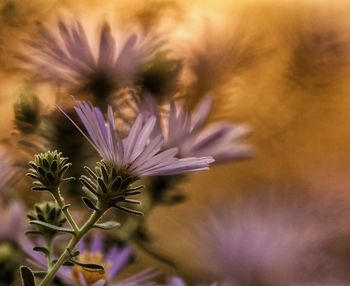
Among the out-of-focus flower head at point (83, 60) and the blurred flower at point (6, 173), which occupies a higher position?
the out-of-focus flower head at point (83, 60)

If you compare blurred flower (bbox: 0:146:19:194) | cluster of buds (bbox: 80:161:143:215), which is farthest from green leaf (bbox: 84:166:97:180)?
blurred flower (bbox: 0:146:19:194)

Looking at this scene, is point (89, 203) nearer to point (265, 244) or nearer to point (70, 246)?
point (70, 246)

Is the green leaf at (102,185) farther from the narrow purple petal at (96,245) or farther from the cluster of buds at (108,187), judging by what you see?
the narrow purple petal at (96,245)

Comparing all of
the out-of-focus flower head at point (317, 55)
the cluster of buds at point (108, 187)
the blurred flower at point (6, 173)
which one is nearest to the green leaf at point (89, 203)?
→ the cluster of buds at point (108, 187)

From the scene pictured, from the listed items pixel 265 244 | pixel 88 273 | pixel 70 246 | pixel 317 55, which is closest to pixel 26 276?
pixel 70 246

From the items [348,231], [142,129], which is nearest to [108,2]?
[348,231]

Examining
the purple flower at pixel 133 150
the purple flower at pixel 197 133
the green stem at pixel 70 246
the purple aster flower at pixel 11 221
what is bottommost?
the green stem at pixel 70 246

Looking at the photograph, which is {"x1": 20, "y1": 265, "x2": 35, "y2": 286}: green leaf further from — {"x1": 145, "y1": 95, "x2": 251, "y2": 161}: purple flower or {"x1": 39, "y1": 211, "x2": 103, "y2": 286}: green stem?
{"x1": 145, "y1": 95, "x2": 251, "y2": 161}: purple flower
